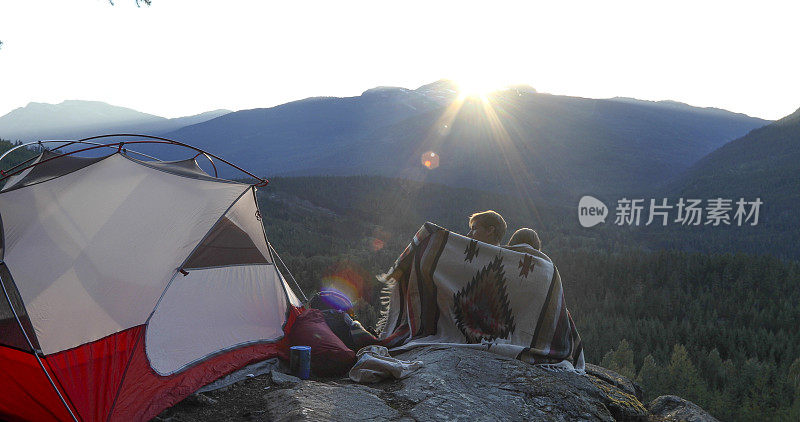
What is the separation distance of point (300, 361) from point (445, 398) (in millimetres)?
1841

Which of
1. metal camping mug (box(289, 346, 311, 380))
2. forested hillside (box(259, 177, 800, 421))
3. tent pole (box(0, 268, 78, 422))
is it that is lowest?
forested hillside (box(259, 177, 800, 421))

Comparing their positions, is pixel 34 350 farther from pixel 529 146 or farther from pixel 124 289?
pixel 529 146

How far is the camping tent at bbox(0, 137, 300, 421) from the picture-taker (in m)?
4.26

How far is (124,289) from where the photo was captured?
16.3 ft

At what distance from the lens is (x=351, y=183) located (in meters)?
50.2

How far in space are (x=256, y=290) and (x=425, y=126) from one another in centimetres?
14423

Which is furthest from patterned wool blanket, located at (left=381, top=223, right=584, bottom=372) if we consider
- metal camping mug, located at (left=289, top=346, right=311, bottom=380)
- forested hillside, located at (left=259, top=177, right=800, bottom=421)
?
forested hillside, located at (left=259, top=177, right=800, bottom=421)

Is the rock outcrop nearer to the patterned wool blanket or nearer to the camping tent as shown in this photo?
the patterned wool blanket

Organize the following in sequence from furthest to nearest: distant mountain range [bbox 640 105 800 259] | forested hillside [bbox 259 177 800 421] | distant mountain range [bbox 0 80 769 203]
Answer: distant mountain range [bbox 0 80 769 203], distant mountain range [bbox 640 105 800 259], forested hillside [bbox 259 177 800 421]

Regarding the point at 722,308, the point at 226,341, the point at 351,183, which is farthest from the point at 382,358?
the point at 351,183

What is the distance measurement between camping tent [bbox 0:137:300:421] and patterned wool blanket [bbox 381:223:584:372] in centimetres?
164

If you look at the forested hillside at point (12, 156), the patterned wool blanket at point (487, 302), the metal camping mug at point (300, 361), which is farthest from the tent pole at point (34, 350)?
the forested hillside at point (12, 156)

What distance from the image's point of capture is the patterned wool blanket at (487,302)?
546 centimetres

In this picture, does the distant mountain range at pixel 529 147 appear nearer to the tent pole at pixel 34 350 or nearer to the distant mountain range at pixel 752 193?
the distant mountain range at pixel 752 193
